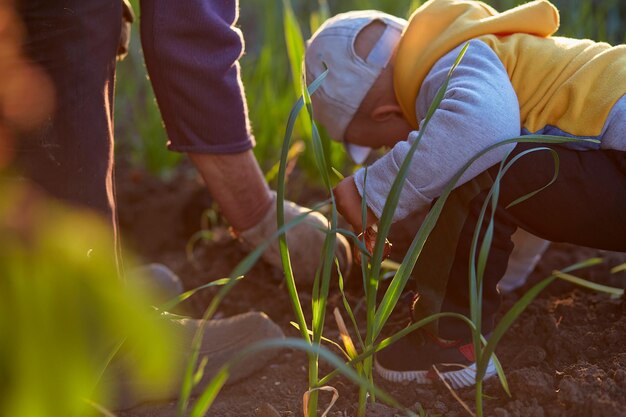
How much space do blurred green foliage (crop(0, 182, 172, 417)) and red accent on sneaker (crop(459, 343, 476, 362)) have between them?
559 mm

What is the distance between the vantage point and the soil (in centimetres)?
124

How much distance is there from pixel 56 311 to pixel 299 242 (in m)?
0.69

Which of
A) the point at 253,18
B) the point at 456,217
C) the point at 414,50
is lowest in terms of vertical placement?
the point at 253,18

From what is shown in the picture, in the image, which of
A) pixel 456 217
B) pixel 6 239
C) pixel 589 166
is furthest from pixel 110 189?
pixel 589 166

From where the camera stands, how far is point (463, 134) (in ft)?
4.44

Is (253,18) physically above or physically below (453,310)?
below

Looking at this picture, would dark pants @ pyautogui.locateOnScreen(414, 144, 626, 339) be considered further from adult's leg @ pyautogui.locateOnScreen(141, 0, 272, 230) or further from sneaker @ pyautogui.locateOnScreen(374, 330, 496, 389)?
adult's leg @ pyautogui.locateOnScreen(141, 0, 272, 230)

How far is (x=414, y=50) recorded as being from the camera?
5.24 feet

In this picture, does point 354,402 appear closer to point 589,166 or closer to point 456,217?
point 456,217

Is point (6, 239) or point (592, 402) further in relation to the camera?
point (6, 239)

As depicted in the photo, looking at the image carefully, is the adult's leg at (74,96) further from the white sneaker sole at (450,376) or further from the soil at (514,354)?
the white sneaker sole at (450,376)

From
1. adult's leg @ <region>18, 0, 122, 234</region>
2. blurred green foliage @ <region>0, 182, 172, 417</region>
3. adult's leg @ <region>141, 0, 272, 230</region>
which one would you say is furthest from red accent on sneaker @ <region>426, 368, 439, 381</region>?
adult's leg @ <region>18, 0, 122, 234</region>

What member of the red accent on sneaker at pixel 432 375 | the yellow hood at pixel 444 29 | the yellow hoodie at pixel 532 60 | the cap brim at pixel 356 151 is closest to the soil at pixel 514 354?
the red accent on sneaker at pixel 432 375

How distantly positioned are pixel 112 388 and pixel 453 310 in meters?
0.67
